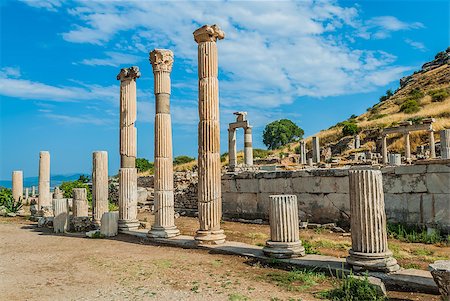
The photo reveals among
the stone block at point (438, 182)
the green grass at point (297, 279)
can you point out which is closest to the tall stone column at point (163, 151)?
the green grass at point (297, 279)

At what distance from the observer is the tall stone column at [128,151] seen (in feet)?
45.5

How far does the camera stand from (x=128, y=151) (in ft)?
47.2

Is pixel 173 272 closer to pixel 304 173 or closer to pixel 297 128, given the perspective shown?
pixel 304 173

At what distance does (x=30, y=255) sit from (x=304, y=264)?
716 cm

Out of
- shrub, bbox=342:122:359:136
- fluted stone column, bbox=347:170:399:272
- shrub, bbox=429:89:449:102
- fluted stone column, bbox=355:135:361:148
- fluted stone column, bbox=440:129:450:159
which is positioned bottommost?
fluted stone column, bbox=347:170:399:272

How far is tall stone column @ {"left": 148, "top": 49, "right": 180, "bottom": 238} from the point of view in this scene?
12.3 m

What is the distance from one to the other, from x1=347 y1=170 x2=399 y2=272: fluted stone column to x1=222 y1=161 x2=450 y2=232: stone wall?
483 cm

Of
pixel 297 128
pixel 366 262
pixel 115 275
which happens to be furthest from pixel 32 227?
pixel 297 128

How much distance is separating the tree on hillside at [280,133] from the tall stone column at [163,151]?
69.5 meters

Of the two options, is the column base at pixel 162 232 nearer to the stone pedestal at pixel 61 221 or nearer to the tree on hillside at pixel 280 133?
the stone pedestal at pixel 61 221

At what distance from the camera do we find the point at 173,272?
7.95m

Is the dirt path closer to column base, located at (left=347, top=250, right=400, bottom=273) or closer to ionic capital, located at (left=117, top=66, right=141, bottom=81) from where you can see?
column base, located at (left=347, top=250, right=400, bottom=273)

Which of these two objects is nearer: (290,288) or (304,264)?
(290,288)

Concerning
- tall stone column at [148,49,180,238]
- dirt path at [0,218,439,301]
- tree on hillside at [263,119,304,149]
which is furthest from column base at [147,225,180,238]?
tree on hillside at [263,119,304,149]
